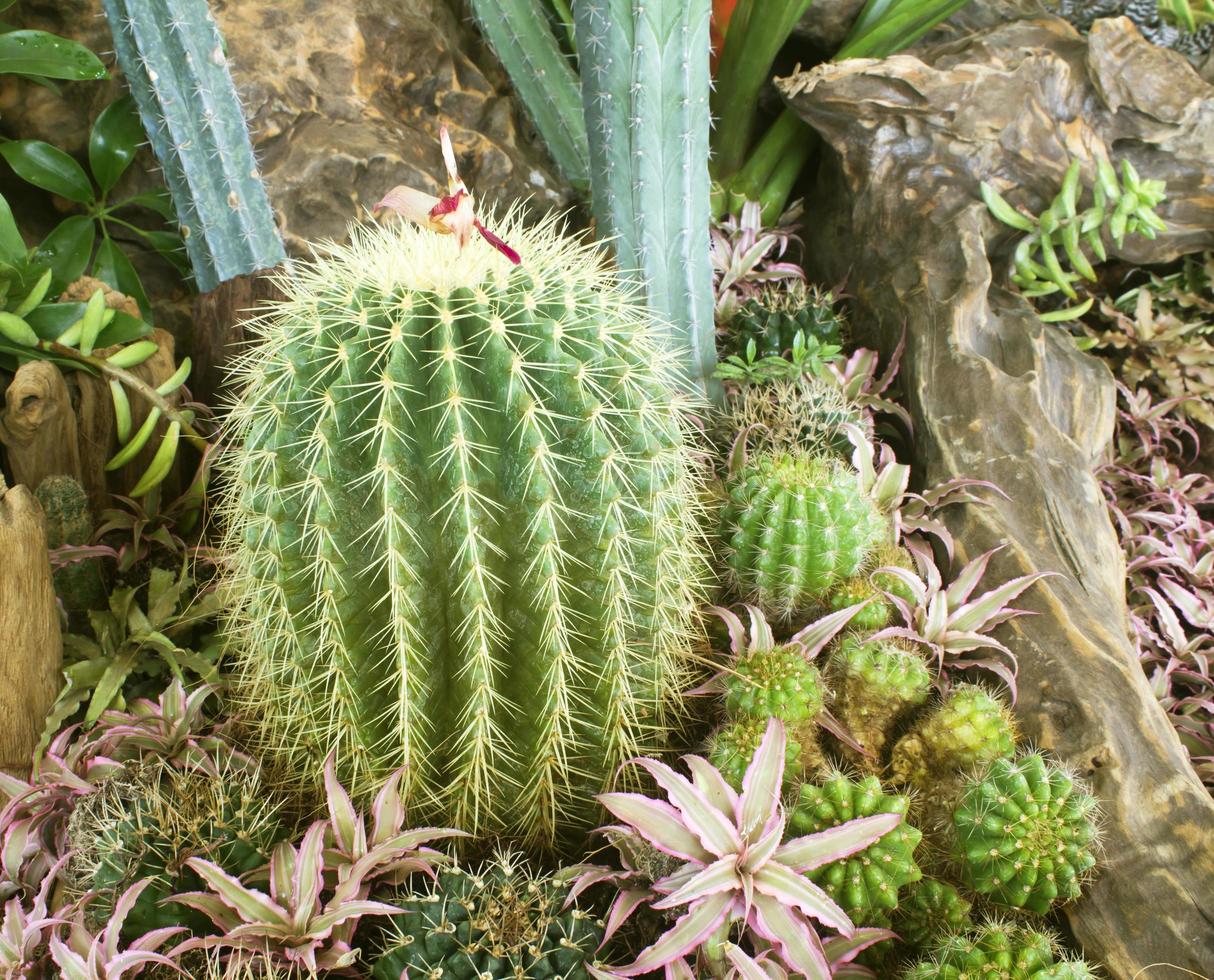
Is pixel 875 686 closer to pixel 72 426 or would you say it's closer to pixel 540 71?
pixel 72 426

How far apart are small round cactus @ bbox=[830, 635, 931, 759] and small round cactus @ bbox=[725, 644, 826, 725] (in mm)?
62

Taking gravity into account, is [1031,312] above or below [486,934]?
above

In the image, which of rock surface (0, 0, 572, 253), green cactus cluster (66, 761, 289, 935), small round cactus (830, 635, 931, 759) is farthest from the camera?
rock surface (0, 0, 572, 253)

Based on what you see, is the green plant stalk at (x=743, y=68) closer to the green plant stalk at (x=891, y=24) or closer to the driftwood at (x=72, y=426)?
the green plant stalk at (x=891, y=24)

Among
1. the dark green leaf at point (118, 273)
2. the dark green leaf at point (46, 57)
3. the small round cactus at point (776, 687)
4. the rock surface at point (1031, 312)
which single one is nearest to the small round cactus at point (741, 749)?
the small round cactus at point (776, 687)

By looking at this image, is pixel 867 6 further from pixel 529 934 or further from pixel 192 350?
pixel 529 934

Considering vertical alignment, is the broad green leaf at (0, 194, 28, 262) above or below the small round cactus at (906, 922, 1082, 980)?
above

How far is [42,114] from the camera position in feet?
6.79

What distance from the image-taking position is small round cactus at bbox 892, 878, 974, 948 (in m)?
1.20

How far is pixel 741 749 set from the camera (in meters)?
1.29

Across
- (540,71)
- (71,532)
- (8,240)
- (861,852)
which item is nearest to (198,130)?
(8,240)

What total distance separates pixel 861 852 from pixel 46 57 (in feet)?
6.63

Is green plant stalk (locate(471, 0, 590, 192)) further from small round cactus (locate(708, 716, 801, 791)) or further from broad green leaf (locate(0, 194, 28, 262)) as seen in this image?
small round cactus (locate(708, 716, 801, 791))

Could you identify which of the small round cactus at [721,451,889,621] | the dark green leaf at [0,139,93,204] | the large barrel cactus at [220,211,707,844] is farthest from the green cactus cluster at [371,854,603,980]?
the dark green leaf at [0,139,93,204]
